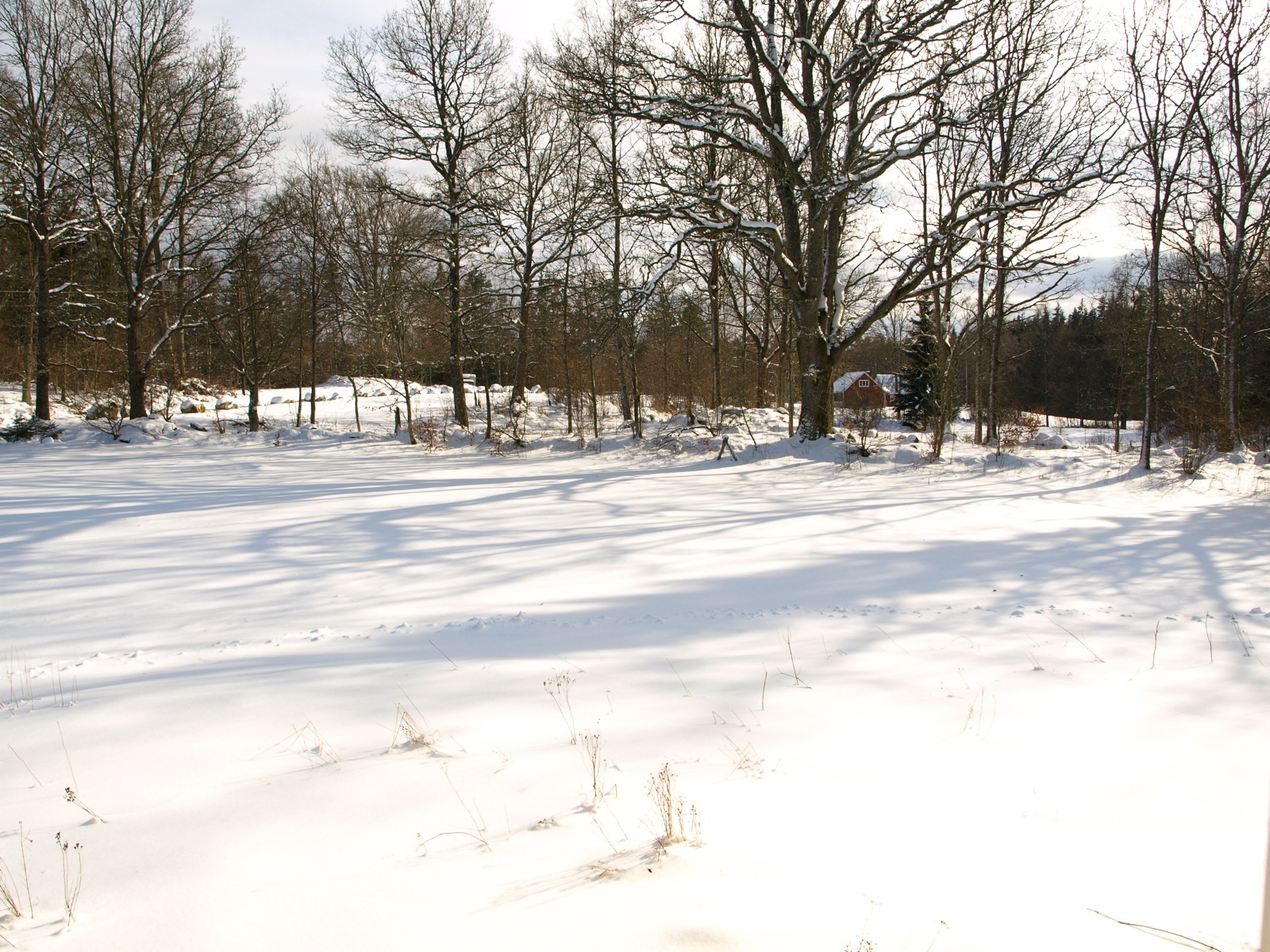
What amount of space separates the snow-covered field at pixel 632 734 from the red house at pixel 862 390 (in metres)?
11.2

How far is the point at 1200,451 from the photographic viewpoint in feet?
46.9

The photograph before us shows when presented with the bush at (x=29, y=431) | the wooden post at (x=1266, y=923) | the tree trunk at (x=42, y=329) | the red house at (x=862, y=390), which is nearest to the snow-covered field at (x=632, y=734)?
the wooden post at (x=1266, y=923)

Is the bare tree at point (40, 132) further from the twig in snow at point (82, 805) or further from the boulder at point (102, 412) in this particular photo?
the twig in snow at point (82, 805)

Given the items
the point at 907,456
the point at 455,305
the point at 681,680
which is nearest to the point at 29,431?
the point at 455,305

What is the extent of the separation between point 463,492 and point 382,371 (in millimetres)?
13424

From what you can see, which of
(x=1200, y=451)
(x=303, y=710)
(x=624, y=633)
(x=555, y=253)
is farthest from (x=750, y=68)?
(x=303, y=710)

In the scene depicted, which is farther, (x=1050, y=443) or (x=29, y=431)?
(x=1050, y=443)

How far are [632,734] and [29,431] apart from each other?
71.7 ft

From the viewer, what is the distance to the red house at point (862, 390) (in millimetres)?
19516

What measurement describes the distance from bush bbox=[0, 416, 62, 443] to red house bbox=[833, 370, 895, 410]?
2136cm

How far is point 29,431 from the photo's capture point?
59.8 feet

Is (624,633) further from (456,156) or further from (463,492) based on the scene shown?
(456,156)

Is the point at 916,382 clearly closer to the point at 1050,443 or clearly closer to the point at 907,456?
the point at 1050,443

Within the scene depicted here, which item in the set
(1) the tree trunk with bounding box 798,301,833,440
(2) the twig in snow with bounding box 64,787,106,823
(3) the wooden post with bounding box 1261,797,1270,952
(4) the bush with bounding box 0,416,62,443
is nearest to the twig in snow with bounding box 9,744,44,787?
(2) the twig in snow with bounding box 64,787,106,823
